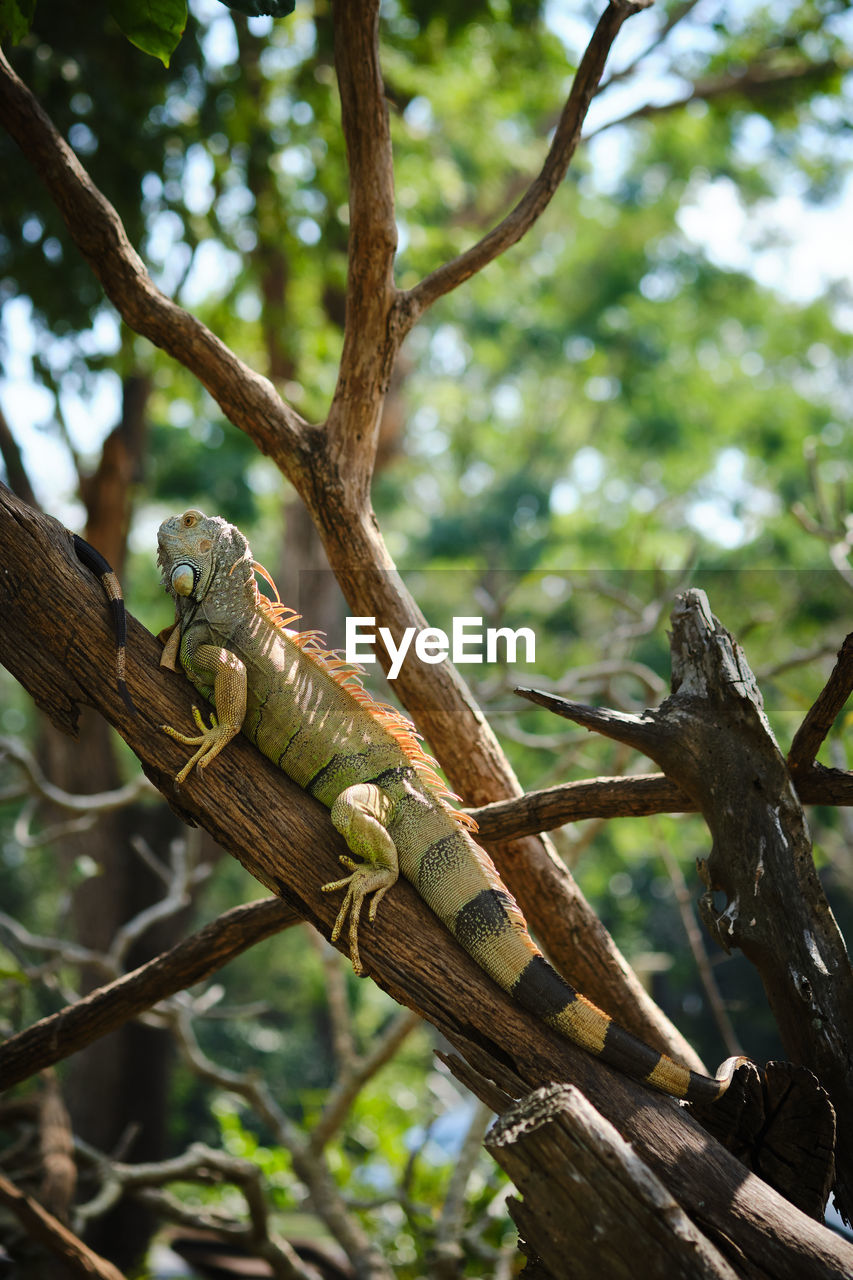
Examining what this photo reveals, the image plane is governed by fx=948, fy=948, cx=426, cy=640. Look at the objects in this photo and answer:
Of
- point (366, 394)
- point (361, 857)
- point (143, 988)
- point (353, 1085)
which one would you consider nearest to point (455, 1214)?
point (353, 1085)

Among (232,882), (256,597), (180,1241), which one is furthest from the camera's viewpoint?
(232,882)

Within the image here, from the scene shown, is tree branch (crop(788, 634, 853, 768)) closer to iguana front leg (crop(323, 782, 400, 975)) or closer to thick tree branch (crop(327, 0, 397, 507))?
iguana front leg (crop(323, 782, 400, 975))

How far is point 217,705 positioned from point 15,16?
208 cm

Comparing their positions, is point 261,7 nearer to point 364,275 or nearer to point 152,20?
point 152,20

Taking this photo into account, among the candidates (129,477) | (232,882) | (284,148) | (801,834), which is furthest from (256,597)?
(232,882)

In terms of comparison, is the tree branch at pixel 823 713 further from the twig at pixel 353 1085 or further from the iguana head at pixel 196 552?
the twig at pixel 353 1085

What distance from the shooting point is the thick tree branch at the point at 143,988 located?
3.41m

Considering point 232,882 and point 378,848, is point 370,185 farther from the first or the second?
point 232,882

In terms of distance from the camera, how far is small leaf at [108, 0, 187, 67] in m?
2.64

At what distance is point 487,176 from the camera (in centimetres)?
1242

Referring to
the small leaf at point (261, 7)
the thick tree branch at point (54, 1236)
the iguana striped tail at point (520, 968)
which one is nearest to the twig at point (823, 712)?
the iguana striped tail at point (520, 968)

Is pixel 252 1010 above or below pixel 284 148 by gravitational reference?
below

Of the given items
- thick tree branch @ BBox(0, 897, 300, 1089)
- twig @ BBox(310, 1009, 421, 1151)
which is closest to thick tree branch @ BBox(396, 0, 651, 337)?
thick tree branch @ BBox(0, 897, 300, 1089)

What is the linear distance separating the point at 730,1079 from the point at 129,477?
7.47 m
